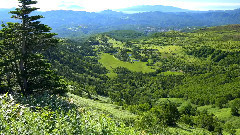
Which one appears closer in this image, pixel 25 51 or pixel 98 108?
pixel 25 51

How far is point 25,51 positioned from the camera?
32.1 metres

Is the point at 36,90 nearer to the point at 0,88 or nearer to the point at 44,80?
the point at 44,80

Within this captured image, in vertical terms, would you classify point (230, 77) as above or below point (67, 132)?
below

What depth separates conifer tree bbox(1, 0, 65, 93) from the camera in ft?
97.6

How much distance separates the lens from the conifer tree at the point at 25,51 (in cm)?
2973

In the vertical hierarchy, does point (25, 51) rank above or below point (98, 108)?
above

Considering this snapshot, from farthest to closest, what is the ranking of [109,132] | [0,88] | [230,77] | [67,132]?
[230,77], [0,88], [109,132], [67,132]

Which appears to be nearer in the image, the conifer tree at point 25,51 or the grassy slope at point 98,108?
the conifer tree at point 25,51

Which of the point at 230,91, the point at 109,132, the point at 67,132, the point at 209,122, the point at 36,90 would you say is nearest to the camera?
the point at 67,132

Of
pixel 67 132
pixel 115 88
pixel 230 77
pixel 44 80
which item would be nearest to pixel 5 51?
pixel 44 80

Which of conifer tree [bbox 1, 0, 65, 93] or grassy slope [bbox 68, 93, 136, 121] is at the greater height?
conifer tree [bbox 1, 0, 65, 93]

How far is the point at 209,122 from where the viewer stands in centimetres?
5775

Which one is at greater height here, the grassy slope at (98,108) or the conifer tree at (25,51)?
the conifer tree at (25,51)

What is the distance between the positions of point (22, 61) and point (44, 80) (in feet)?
17.1
